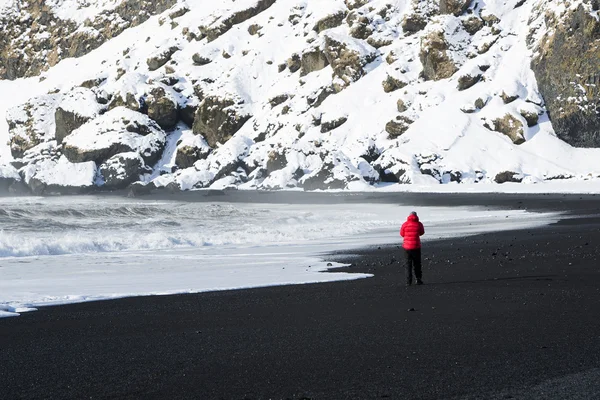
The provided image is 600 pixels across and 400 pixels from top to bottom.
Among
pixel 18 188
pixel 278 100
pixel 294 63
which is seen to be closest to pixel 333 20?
pixel 294 63

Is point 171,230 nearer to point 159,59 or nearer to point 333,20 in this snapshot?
point 333,20

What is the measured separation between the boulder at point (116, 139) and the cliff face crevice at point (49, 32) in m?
48.0

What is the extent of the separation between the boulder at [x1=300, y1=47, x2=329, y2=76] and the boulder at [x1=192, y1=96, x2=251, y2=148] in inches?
363

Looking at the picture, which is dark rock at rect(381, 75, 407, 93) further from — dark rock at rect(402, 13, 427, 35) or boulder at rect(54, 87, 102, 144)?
boulder at rect(54, 87, 102, 144)

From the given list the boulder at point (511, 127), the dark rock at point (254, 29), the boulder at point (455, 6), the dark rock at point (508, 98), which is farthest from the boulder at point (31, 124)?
the boulder at point (511, 127)

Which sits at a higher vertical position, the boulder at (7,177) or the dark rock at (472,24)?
the dark rock at (472,24)

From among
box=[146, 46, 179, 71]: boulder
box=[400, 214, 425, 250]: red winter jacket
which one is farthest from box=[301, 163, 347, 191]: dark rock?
box=[400, 214, 425, 250]: red winter jacket

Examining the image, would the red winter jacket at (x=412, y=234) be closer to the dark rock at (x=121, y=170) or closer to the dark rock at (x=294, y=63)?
the dark rock at (x=121, y=170)

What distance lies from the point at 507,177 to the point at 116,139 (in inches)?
1886

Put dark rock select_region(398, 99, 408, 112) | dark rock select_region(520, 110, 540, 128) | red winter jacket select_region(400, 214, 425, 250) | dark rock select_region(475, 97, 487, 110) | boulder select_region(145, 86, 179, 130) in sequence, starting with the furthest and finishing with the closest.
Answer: boulder select_region(145, 86, 179, 130) < dark rock select_region(398, 99, 408, 112) < dark rock select_region(475, 97, 487, 110) < dark rock select_region(520, 110, 540, 128) < red winter jacket select_region(400, 214, 425, 250)

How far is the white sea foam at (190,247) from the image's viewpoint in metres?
Answer: 13.7

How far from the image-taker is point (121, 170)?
87750mm

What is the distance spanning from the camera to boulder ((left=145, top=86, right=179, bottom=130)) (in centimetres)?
9519

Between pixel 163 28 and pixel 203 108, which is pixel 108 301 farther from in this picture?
pixel 163 28
